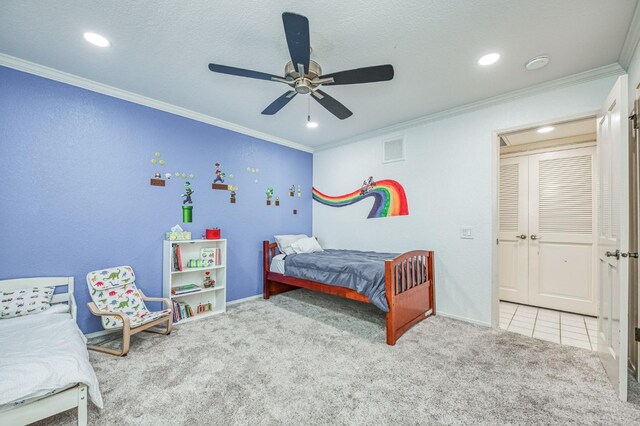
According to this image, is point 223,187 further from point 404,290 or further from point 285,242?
point 404,290

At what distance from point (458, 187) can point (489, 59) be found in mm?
1428

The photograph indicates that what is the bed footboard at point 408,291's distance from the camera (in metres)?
2.59

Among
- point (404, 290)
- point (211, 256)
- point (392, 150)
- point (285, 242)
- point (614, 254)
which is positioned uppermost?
point (392, 150)

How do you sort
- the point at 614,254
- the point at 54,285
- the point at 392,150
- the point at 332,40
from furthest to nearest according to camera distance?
the point at 392,150 < the point at 54,285 < the point at 332,40 < the point at 614,254

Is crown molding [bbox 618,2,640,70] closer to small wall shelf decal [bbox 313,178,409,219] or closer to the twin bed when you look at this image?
small wall shelf decal [bbox 313,178,409,219]

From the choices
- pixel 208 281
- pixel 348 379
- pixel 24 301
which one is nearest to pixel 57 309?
pixel 24 301

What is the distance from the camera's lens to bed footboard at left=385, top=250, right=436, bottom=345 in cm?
259

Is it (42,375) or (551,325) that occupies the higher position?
(42,375)

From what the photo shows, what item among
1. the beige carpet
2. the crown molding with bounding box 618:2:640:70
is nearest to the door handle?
the beige carpet

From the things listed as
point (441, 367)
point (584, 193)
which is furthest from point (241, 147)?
point (584, 193)

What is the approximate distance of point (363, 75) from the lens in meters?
1.94

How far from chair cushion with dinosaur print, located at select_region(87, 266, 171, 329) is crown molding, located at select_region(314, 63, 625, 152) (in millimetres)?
3625

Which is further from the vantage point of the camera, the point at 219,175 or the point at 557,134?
the point at 219,175

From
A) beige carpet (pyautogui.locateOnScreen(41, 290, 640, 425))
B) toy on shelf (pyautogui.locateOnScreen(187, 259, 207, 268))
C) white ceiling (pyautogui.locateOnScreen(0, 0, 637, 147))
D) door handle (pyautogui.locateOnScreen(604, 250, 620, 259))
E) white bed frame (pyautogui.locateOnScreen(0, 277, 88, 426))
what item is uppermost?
white ceiling (pyautogui.locateOnScreen(0, 0, 637, 147))
